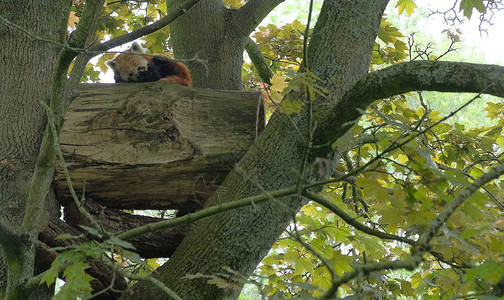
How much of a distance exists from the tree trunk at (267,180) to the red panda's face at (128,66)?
2.48 meters

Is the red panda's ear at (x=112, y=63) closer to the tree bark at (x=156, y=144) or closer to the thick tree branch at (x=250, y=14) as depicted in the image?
the thick tree branch at (x=250, y=14)

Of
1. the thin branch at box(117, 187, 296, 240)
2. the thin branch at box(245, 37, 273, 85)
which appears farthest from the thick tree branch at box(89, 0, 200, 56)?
the thin branch at box(245, 37, 273, 85)

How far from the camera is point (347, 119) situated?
1951 mm

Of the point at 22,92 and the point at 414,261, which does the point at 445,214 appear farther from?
the point at 22,92

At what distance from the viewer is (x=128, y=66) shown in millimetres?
4555

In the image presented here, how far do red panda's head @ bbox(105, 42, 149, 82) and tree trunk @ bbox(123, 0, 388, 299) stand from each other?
2.48 m

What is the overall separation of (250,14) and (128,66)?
1657mm

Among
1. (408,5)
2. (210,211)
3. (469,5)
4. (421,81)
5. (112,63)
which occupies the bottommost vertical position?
(210,211)

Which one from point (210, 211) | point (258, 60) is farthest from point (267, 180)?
point (258, 60)

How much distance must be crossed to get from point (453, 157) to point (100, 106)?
5.75 feet

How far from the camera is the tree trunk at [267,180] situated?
2.07 m

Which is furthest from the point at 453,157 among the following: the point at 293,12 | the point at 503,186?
the point at 293,12

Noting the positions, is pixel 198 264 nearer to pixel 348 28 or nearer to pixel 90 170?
pixel 90 170

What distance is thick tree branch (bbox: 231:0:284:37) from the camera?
322 cm
